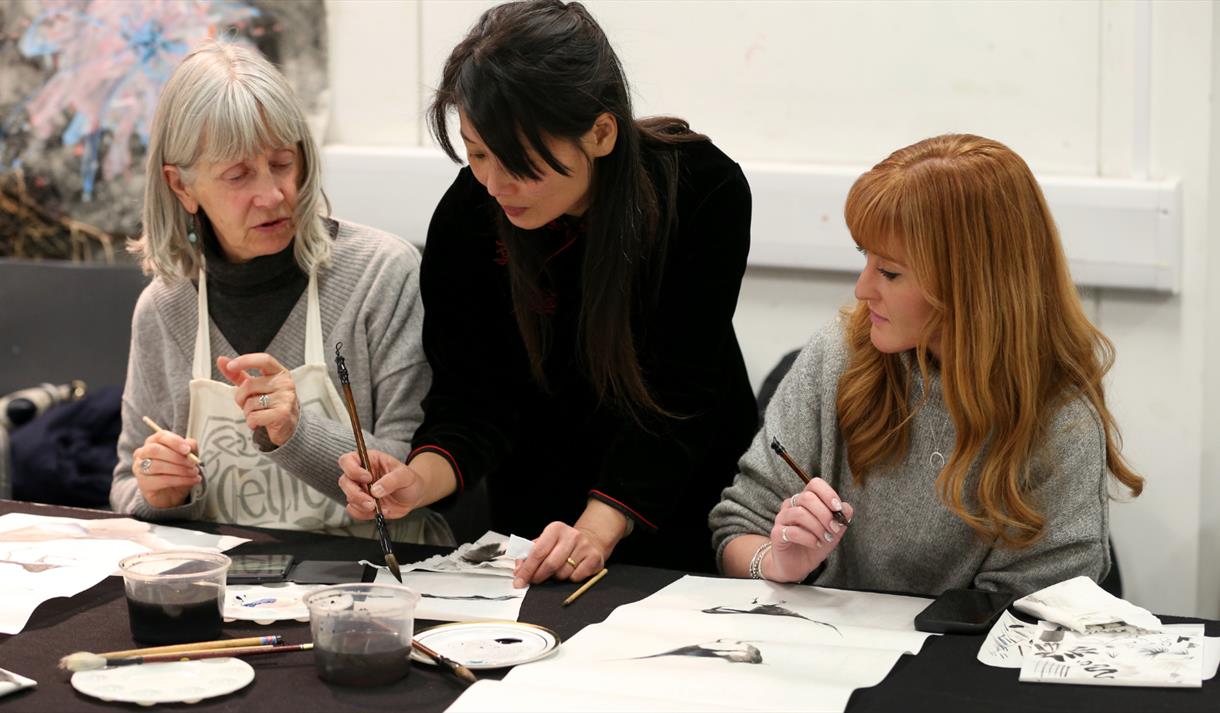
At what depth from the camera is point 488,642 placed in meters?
1.49

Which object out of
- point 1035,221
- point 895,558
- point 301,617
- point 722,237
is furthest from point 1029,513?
point 301,617

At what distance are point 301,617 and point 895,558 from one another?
79 cm

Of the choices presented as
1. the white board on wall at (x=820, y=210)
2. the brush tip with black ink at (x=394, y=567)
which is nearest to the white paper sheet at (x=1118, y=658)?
the brush tip with black ink at (x=394, y=567)

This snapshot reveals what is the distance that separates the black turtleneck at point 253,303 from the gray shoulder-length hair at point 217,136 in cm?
4

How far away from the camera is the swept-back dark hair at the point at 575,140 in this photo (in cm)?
172

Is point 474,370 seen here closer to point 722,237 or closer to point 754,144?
point 722,237

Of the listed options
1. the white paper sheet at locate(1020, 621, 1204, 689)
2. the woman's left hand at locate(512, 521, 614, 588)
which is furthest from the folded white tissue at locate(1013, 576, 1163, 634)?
the woman's left hand at locate(512, 521, 614, 588)

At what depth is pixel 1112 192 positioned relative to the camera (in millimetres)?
2727

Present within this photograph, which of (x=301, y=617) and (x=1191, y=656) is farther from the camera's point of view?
(x=301, y=617)

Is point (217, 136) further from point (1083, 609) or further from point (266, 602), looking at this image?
point (1083, 609)

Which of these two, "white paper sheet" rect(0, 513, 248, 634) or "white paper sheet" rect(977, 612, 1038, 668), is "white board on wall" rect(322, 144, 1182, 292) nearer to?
"white paper sheet" rect(0, 513, 248, 634)

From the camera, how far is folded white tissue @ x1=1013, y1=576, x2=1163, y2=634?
151cm

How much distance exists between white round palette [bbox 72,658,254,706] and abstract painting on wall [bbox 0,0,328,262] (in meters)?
2.42

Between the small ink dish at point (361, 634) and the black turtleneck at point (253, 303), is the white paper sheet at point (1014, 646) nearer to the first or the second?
the small ink dish at point (361, 634)
